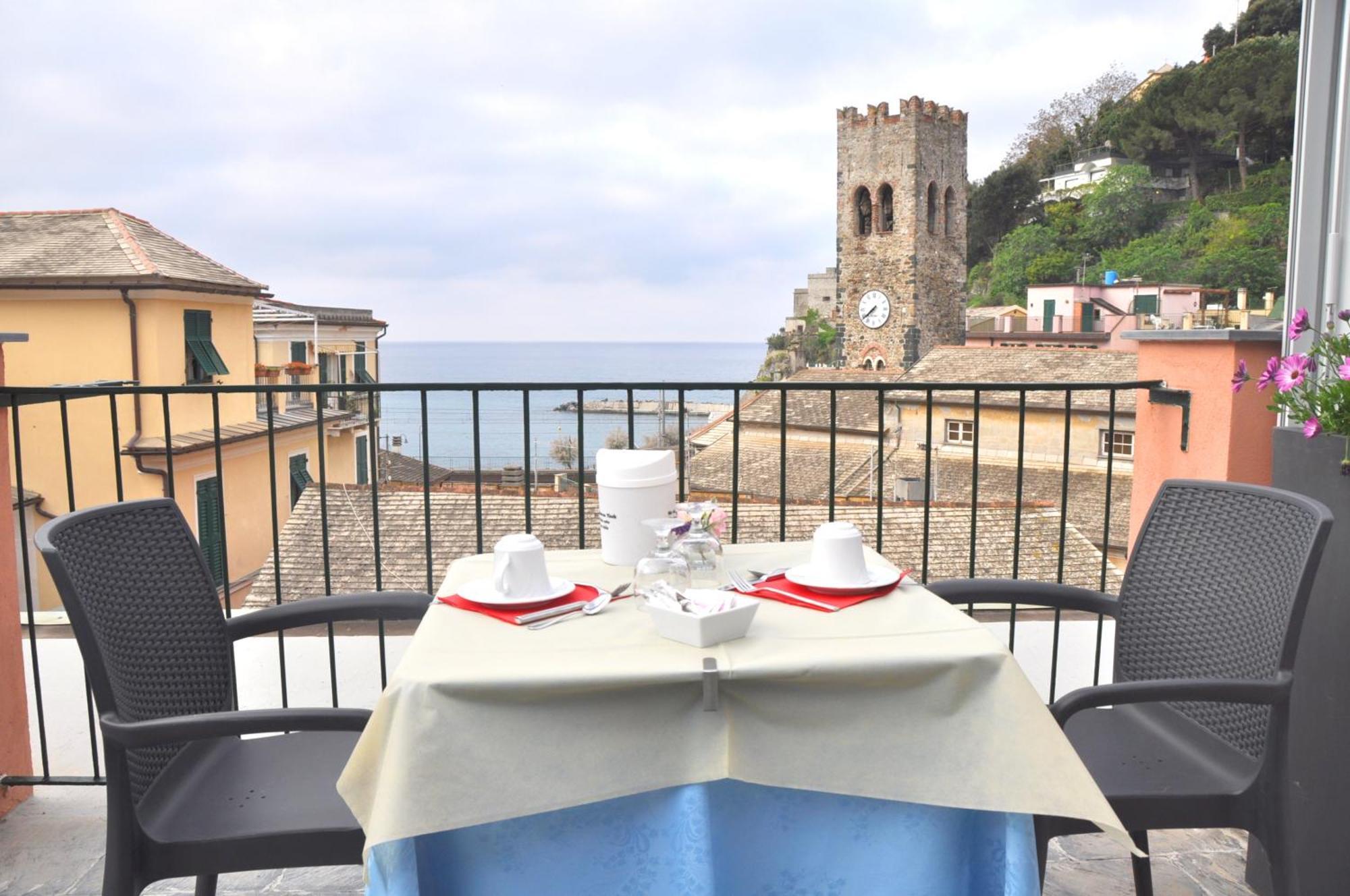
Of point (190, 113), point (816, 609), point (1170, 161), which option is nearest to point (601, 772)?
point (816, 609)

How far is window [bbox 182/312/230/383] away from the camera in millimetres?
19234

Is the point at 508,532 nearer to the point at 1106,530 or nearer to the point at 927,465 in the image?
the point at 1106,530

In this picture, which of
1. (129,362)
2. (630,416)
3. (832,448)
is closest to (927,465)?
(832,448)

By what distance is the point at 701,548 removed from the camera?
1.51 meters

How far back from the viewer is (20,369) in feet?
62.3

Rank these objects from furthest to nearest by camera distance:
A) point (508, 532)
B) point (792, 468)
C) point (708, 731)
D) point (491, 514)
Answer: point (792, 468), point (491, 514), point (508, 532), point (708, 731)

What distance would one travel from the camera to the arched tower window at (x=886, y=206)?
136 feet

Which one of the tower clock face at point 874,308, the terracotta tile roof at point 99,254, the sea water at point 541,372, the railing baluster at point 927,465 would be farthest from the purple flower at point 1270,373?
the tower clock face at point 874,308

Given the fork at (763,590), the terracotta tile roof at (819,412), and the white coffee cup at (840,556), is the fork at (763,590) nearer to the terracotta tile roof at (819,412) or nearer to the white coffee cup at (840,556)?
the white coffee cup at (840,556)

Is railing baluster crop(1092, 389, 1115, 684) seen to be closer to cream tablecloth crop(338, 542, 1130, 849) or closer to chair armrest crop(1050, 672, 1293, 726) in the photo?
chair armrest crop(1050, 672, 1293, 726)

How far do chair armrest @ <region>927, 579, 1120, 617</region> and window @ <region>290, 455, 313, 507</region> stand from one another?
21795mm

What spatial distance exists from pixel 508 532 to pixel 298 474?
1332cm

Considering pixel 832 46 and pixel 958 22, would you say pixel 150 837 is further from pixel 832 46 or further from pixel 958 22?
pixel 958 22

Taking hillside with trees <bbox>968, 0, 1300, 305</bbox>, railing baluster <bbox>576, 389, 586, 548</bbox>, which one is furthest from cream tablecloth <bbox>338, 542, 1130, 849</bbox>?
hillside with trees <bbox>968, 0, 1300, 305</bbox>
